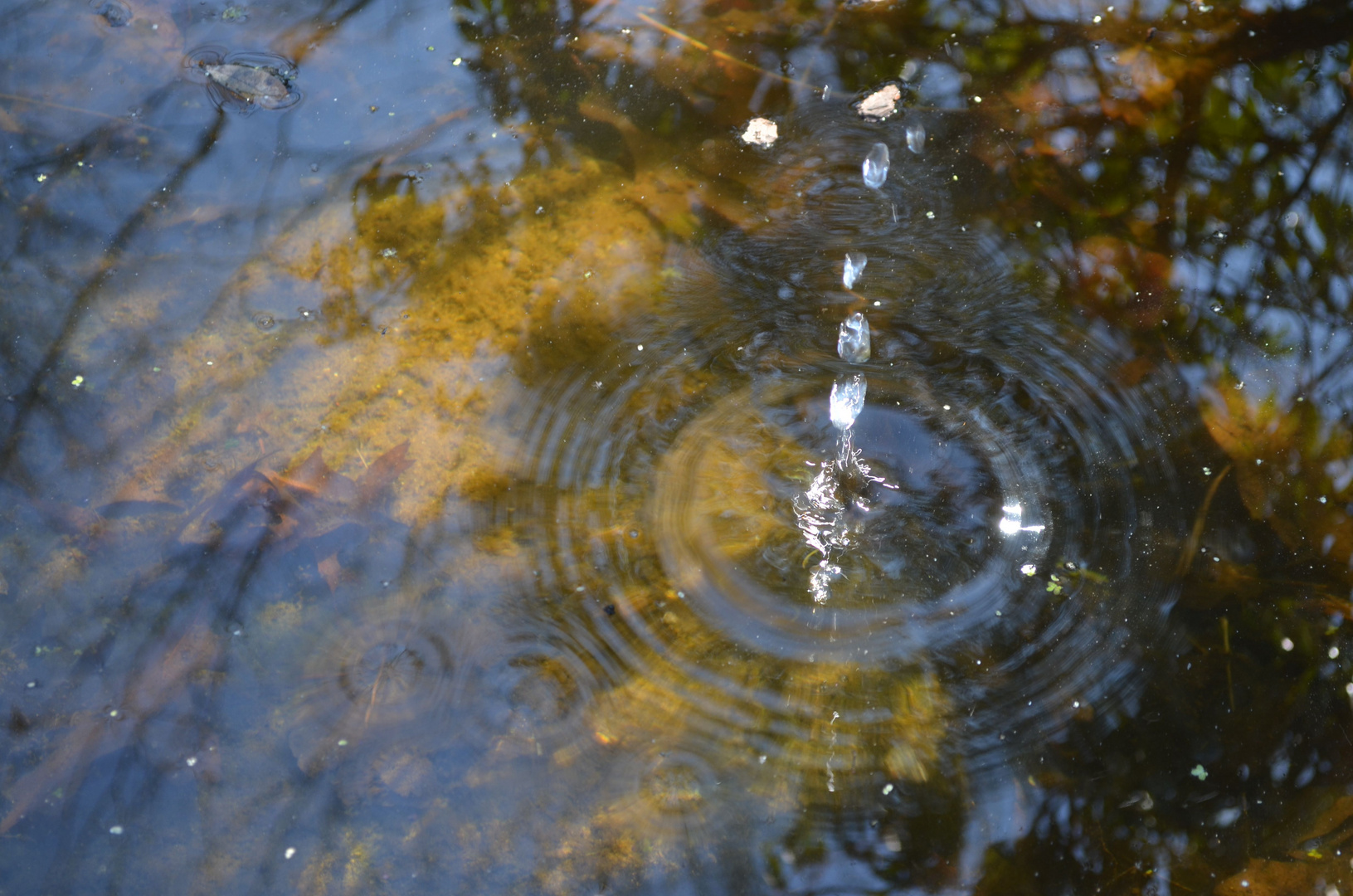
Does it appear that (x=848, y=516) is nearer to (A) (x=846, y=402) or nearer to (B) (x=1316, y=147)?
(A) (x=846, y=402)

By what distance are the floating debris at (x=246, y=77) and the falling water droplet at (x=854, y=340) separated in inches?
92.4

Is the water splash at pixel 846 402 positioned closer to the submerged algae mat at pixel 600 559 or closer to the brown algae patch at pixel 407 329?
the submerged algae mat at pixel 600 559

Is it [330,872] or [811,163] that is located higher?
[811,163]

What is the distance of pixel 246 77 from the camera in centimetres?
355

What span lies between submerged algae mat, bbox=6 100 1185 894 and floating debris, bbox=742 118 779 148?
10cm

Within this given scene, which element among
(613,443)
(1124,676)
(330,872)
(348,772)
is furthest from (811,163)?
(330,872)

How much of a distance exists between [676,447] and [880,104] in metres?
1.68

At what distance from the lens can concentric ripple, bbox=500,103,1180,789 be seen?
2.68 meters

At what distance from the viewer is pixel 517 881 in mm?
2459

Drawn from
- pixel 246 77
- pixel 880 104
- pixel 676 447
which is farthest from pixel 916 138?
pixel 246 77

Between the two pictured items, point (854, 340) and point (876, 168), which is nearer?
point (854, 340)

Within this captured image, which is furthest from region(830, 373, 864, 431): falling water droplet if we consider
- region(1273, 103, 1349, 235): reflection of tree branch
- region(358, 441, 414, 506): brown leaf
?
region(1273, 103, 1349, 235): reflection of tree branch

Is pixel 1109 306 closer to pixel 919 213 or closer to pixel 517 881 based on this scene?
pixel 919 213

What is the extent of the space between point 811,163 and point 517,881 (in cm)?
268
